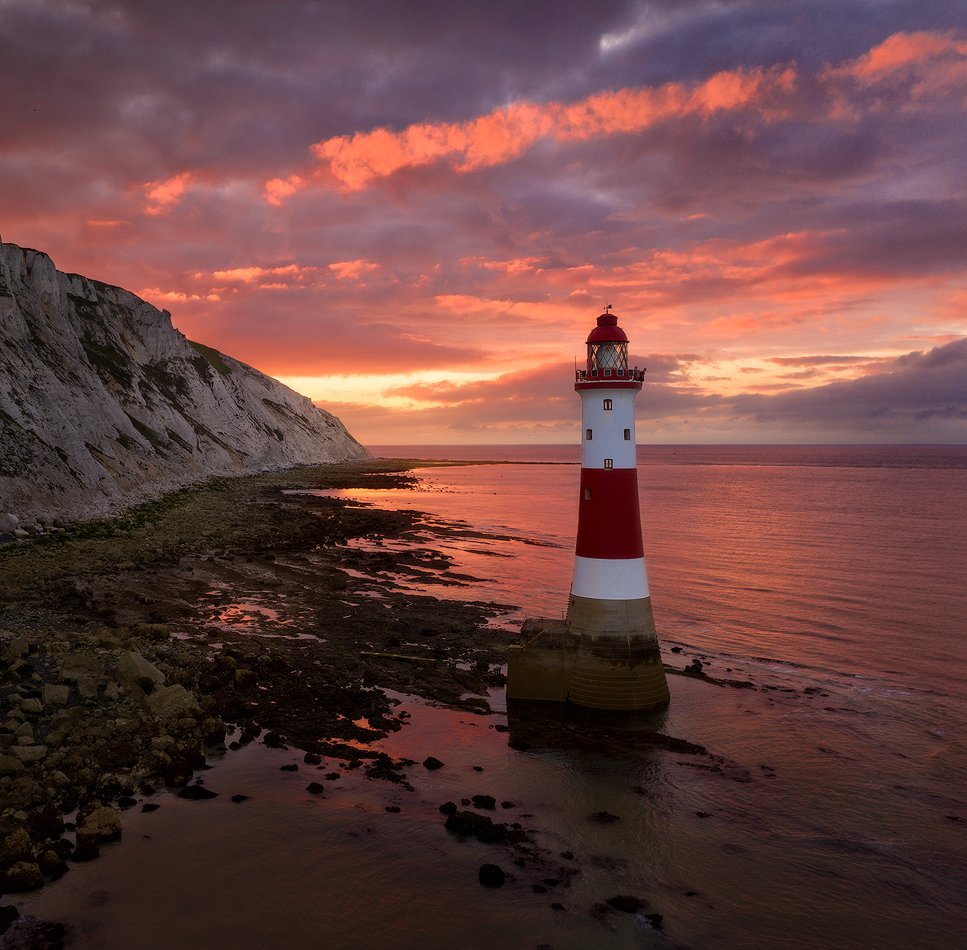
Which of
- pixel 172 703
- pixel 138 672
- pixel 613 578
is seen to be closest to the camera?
pixel 172 703

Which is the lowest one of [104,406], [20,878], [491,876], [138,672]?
[491,876]

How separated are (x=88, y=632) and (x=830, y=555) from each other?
4322cm

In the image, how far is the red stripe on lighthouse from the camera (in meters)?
17.8

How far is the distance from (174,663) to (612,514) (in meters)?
11.6

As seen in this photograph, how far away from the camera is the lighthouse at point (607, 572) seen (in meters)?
17.9

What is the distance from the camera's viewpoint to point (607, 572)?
18047 mm

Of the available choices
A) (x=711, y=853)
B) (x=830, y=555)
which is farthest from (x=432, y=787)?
(x=830, y=555)

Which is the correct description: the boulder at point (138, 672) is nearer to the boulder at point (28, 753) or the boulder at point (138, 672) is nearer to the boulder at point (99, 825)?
the boulder at point (28, 753)

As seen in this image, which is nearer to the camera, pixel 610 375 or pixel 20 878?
pixel 20 878

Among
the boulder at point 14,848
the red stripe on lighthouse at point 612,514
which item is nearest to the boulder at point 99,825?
the boulder at point 14,848

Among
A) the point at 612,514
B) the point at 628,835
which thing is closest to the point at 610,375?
the point at 612,514

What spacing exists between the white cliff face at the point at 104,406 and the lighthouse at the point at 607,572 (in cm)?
3072

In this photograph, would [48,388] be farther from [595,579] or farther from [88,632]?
[595,579]

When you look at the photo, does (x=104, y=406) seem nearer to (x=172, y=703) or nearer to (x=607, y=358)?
(x=172, y=703)
